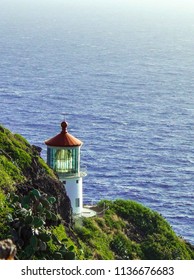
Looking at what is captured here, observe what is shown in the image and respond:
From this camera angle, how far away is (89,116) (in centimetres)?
11462

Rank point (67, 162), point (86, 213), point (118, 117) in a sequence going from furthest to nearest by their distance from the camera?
point (118, 117) → point (86, 213) → point (67, 162)

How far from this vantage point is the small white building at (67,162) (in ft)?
152

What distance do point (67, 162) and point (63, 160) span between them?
202 mm

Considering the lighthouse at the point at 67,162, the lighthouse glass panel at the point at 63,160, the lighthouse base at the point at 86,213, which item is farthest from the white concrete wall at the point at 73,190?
the lighthouse glass panel at the point at 63,160

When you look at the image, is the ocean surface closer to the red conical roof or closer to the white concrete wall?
the white concrete wall

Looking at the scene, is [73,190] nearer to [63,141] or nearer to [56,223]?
[63,141]

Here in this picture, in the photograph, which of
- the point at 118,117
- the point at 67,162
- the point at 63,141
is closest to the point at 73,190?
the point at 67,162

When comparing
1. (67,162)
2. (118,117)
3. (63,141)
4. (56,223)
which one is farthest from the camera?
(118,117)

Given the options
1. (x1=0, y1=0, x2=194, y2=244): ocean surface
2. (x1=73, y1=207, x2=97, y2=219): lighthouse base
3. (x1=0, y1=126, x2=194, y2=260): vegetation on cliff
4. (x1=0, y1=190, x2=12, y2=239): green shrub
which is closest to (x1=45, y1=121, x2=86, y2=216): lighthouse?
(x1=73, y1=207, x2=97, y2=219): lighthouse base

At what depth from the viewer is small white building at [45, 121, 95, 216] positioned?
46219 mm

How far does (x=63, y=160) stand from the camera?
1837 inches

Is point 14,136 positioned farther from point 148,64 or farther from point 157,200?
point 148,64

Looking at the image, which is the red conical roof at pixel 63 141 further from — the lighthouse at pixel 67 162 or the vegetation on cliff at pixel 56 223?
the vegetation on cliff at pixel 56 223

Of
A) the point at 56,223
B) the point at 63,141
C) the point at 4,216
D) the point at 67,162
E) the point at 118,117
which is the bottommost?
the point at 56,223
